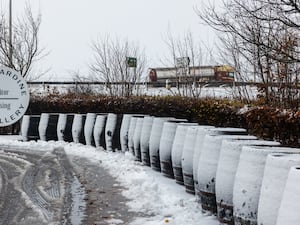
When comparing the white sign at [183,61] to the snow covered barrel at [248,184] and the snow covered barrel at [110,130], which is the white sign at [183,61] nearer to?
the snow covered barrel at [110,130]

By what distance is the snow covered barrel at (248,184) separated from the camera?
456 centimetres

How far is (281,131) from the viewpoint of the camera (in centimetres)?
840

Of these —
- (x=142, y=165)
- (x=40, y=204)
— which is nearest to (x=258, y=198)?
(x=40, y=204)

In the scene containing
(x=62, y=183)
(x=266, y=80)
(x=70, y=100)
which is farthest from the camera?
(x=70, y=100)

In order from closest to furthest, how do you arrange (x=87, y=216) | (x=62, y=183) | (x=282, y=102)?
(x=87, y=216)
(x=62, y=183)
(x=282, y=102)

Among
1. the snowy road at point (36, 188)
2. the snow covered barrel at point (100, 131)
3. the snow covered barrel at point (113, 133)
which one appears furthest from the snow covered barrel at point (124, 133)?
the snowy road at point (36, 188)

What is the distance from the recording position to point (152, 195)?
698 cm

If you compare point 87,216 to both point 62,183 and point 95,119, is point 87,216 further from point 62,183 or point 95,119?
point 95,119

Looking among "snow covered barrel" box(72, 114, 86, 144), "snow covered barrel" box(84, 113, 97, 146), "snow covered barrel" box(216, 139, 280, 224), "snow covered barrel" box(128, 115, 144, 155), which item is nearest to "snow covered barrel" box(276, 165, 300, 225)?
"snow covered barrel" box(216, 139, 280, 224)

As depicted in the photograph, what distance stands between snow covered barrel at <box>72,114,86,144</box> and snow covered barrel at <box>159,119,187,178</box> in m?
5.45

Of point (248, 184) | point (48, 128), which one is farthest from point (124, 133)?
point (248, 184)

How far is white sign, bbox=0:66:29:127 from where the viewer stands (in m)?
13.5

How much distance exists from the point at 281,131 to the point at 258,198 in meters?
4.09

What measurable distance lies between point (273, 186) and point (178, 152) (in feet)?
12.2
